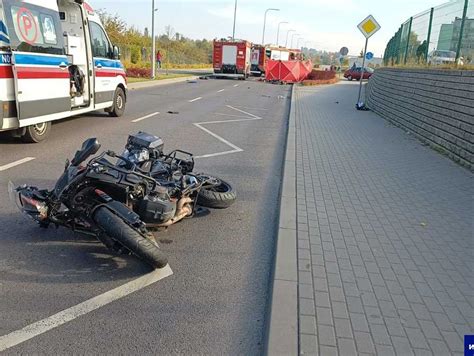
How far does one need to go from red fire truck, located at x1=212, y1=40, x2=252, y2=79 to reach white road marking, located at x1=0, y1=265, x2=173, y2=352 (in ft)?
113

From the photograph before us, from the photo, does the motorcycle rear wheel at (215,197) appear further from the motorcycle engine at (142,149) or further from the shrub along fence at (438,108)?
the shrub along fence at (438,108)

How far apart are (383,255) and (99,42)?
902 centimetres

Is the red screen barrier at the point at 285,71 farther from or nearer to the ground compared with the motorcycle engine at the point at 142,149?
farther from the ground

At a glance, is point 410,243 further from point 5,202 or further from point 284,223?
point 5,202

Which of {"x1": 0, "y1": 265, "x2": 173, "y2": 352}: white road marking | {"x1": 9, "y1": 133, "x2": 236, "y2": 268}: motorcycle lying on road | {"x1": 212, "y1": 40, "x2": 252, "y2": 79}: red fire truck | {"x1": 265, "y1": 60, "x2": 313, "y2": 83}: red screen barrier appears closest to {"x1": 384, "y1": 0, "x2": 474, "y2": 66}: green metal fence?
{"x1": 9, "y1": 133, "x2": 236, "y2": 268}: motorcycle lying on road

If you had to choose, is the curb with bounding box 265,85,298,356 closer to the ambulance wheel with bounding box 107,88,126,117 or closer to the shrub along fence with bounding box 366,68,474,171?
the shrub along fence with bounding box 366,68,474,171

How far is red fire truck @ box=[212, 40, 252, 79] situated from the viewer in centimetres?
3606

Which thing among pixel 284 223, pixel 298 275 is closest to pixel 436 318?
pixel 298 275

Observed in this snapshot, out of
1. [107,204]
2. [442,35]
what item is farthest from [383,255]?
[442,35]

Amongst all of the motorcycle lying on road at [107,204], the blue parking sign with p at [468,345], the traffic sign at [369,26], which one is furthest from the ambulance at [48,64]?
the traffic sign at [369,26]

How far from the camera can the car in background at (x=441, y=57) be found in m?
10.2

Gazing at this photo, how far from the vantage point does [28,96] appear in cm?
727

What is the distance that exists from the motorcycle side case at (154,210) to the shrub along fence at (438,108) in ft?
19.8

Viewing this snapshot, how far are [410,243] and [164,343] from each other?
2865 millimetres
